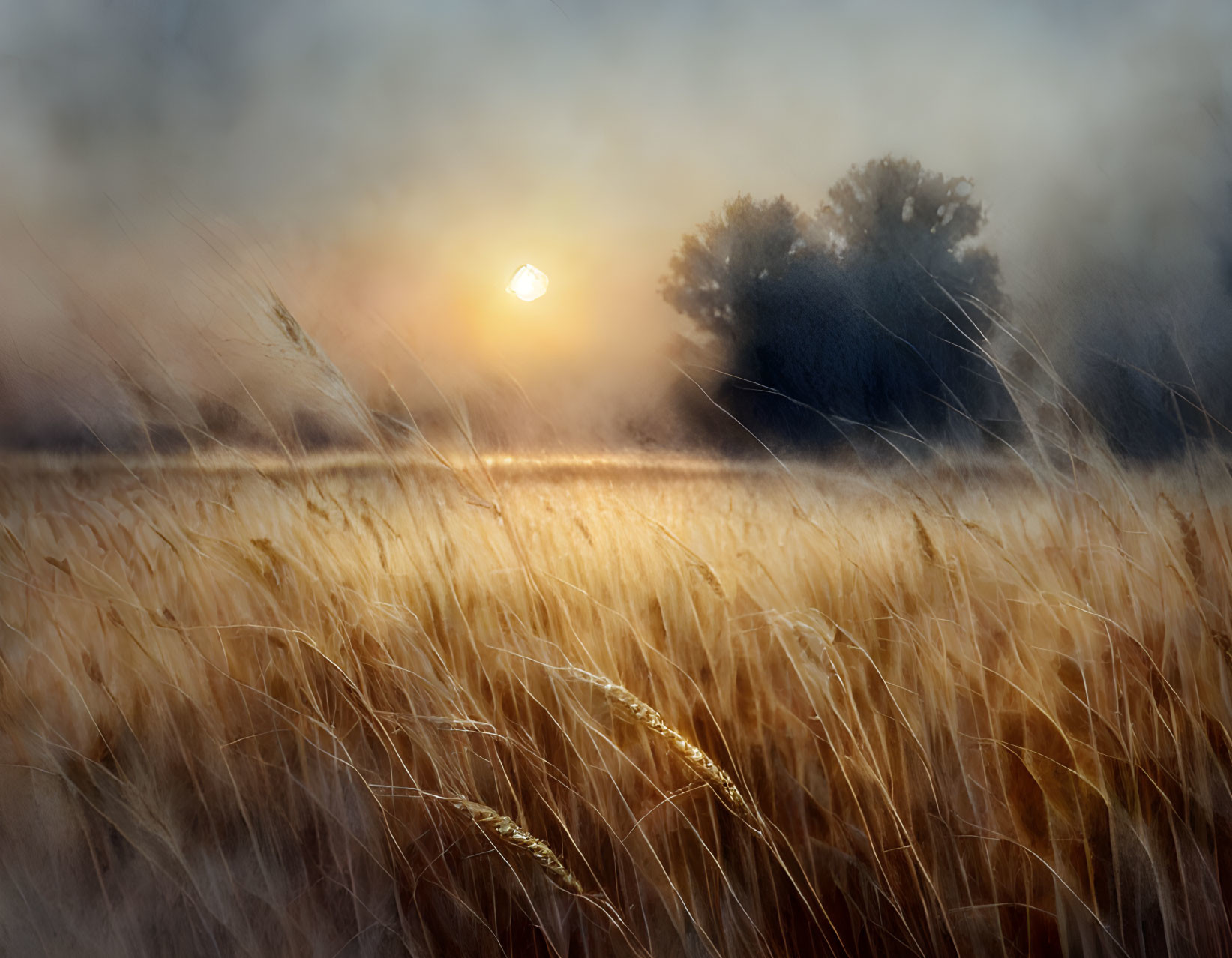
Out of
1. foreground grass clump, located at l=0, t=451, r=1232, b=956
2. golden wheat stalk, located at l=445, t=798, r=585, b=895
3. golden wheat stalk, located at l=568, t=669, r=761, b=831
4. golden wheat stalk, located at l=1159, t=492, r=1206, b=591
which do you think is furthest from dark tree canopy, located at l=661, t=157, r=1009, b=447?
golden wheat stalk, located at l=445, t=798, r=585, b=895

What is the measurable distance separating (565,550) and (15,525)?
0.78 metres

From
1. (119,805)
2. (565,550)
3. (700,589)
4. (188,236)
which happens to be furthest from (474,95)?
(119,805)

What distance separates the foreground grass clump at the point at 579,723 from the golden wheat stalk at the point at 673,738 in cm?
4

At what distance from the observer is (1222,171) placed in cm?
118

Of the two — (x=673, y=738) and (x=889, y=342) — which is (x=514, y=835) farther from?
(x=889, y=342)

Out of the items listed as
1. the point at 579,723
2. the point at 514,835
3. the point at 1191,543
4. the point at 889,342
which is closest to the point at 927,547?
the point at 889,342

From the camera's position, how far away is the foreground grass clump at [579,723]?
95 centimetres

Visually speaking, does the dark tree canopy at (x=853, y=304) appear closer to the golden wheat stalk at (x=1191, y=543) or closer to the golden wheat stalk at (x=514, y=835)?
the golden wheat stalk at (x=1191, y=543)

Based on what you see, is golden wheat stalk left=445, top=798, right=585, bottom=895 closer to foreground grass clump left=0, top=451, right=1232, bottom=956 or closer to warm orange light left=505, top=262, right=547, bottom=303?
foreground grass clump left=0, top=451, right=1232, bottom=956

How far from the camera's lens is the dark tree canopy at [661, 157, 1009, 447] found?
108 centimetres

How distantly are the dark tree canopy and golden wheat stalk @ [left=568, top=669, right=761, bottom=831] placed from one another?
0.45 m

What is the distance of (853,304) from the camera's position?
1122 millimetres

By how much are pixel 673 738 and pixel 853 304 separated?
72cm

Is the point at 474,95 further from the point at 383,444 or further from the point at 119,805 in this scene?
the point at 119,805
